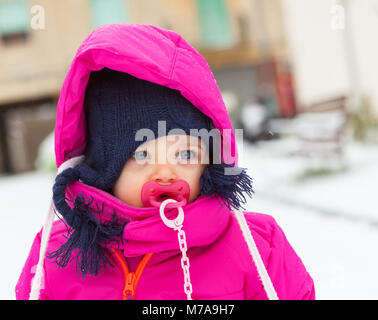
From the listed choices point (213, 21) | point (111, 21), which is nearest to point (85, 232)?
point (111, 21)

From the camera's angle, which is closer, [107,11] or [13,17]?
[13,17]

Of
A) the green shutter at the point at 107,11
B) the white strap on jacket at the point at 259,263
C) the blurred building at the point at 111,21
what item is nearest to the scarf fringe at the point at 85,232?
the white strap on jacket at the point at 259,263

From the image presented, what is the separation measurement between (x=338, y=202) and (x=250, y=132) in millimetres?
2485

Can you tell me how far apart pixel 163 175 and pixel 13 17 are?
8067 mm

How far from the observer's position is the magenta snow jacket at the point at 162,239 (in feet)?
2.88

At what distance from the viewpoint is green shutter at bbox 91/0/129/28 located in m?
→ 8.07

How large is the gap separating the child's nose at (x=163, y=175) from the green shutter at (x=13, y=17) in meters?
7.74

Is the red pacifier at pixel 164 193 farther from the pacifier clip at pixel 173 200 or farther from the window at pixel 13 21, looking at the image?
the window at pixel 13 21

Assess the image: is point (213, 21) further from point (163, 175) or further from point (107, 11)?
point (163, 175)

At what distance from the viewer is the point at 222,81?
8758mm

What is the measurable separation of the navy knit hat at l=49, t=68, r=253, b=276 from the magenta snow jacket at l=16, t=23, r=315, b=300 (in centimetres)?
3

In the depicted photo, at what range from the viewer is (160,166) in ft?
3.01
